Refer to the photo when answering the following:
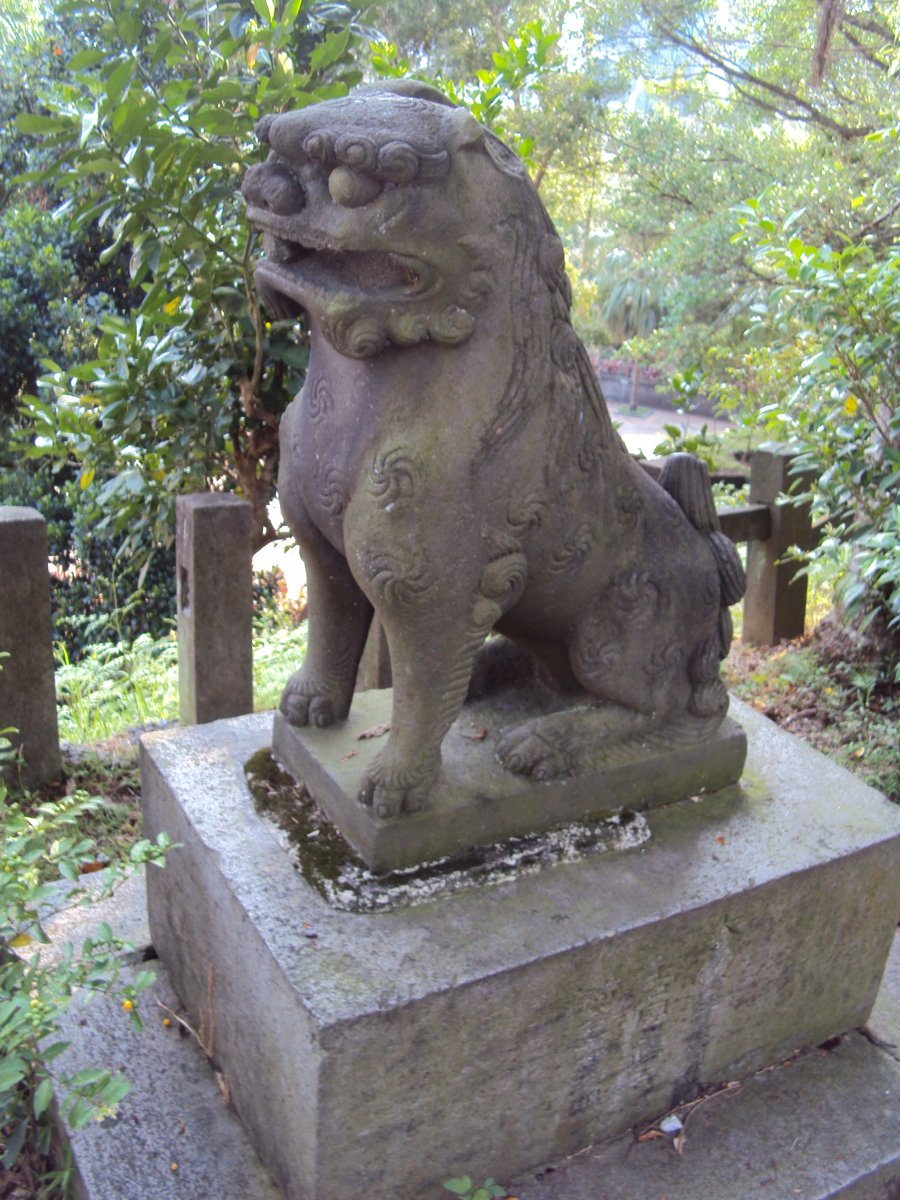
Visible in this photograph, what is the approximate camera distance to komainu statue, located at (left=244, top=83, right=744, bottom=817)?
5.04 ft

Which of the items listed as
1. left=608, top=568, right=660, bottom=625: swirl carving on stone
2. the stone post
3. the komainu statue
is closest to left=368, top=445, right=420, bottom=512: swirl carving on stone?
the komainu statue

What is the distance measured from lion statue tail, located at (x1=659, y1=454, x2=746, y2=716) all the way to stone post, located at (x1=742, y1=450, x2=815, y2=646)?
82.9 inches

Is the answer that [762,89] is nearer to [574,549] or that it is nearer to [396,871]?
[574,549]

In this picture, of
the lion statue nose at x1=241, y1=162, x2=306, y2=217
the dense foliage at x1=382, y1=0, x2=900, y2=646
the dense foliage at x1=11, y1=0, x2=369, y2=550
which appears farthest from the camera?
the dense foliage at x1=382, y1=0, x2=900, y2=646

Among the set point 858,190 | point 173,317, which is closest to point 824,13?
point 858,190

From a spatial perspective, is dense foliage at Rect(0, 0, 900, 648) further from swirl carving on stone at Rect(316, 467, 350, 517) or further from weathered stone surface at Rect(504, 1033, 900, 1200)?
weathered stone surface at Rect(504, 1033, 900, 1200)

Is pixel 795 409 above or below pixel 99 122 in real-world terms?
below

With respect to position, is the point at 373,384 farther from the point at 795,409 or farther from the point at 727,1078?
the point at 795,409

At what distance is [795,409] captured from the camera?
13.5 feet

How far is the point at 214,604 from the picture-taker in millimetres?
3031

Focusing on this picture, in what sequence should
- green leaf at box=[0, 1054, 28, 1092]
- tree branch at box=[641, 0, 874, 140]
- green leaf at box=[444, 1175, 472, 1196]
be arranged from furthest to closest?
tree branch at box=[641, 0, 874, 140] < green leaf at box=[444, 1175, 472, 1196] < green leaf at box=[0, 1054, 28, 1092]

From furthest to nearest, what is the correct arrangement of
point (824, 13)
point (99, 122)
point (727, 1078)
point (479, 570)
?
1. point (824, 13)
2. point (99, 122)
3. point (727, 1078)
4. point (479, 570)

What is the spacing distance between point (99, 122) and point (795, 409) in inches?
110

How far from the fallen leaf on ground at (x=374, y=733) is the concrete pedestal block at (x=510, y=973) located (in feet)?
0.82
